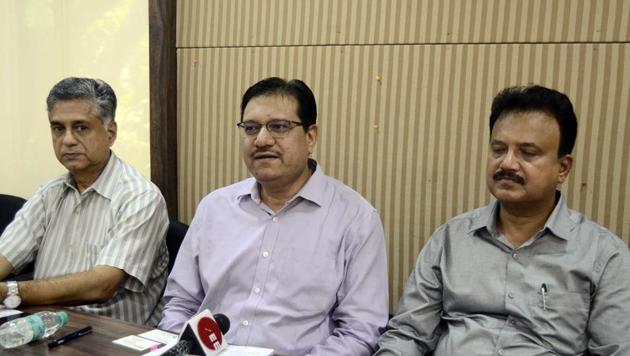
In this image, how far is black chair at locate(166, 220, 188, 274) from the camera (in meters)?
2.31

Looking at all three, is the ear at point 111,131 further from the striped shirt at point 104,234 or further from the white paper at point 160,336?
the white paper at point 160,336

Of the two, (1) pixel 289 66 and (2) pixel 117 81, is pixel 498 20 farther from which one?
(2) pixel 117 81

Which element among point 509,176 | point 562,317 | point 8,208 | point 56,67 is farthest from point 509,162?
point 56,67

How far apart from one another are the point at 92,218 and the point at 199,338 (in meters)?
1.14

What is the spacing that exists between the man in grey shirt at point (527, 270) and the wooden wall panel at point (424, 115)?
0.64 m

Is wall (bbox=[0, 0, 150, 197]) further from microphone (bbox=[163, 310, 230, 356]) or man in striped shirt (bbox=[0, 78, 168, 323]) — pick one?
microphone (bbox=[163, 310, 230, 356])

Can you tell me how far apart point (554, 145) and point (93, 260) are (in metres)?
1.75

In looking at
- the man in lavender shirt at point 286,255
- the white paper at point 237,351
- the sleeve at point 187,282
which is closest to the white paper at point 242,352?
the white paper at point 237,351

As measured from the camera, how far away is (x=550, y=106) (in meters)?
1.66

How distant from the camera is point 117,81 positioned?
3254 millimetres

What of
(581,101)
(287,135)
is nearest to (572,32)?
(581,101)

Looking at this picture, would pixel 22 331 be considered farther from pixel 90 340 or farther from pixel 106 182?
pixel 106 182

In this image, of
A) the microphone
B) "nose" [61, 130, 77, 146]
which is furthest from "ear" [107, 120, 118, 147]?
the microphone

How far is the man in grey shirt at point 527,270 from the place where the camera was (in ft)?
5.25
